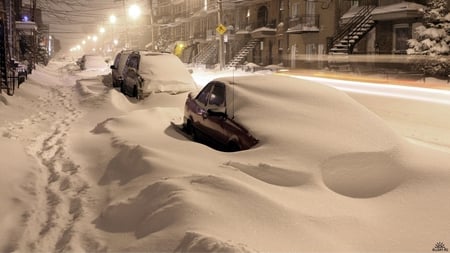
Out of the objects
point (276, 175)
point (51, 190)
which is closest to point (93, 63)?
point (51, 190)

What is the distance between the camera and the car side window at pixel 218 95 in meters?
8.52

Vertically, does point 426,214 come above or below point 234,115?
below

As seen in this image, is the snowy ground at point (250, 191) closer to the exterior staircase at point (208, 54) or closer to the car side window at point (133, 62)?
the car side window at point (133, 62)

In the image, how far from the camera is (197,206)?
4.77 metres

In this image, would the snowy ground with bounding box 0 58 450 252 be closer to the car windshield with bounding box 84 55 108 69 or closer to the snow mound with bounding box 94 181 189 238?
the snow mound with bounding box 94 181 189 238

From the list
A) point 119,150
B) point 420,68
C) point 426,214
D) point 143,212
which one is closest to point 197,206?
point 143,212

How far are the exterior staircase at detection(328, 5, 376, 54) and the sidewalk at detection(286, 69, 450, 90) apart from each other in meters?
1.74

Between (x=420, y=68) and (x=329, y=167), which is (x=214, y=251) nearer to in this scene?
(x=329, y=167)

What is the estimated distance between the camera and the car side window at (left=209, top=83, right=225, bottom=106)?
852cm

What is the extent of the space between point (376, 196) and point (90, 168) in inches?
174

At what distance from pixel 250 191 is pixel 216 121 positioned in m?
3.28

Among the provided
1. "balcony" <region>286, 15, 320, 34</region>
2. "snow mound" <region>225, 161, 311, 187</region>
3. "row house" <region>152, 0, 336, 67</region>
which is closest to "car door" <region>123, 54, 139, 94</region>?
"snow mound" <region>225, 161, 311, 187</region>

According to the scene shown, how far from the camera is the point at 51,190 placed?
654cm

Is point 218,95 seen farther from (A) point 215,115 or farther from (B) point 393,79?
(B) point 393,79
